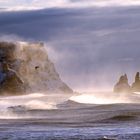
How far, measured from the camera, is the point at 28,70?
127 meters

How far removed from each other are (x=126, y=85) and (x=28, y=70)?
25900 mm

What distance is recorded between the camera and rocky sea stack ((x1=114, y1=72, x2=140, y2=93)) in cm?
13962

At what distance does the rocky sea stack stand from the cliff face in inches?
542

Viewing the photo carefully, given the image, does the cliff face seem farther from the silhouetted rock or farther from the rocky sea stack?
the silhouetted rock

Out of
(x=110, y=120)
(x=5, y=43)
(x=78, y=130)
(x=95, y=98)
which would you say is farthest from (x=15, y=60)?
(x=78, y=130)

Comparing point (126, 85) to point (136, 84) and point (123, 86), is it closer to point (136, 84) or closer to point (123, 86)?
point (123, 86)

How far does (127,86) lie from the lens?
142250mm

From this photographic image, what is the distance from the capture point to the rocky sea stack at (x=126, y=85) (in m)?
140

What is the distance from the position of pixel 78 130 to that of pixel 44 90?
86.7 meters

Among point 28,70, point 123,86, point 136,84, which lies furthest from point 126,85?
point 28,70

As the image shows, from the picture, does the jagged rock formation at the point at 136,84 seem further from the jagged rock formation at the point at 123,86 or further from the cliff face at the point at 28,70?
the cliff face at the point at 28,70

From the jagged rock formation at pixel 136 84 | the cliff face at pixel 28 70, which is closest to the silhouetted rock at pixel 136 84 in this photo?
the jagged rock formation at pixel 136 84

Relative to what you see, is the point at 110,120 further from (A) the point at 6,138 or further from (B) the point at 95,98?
(B) the point at 95,98

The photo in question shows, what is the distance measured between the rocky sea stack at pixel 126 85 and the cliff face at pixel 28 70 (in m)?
13.8
